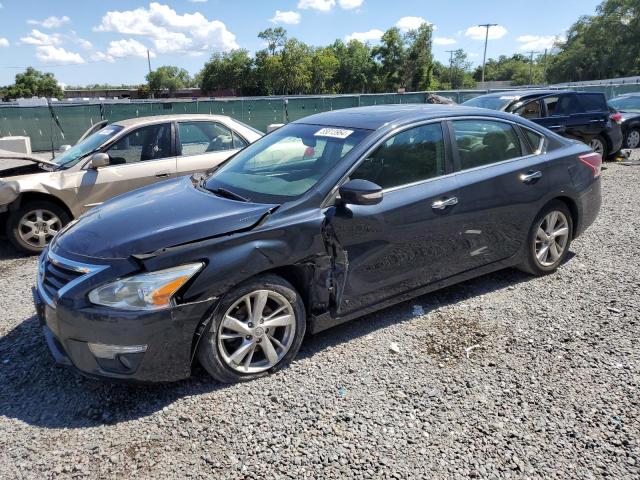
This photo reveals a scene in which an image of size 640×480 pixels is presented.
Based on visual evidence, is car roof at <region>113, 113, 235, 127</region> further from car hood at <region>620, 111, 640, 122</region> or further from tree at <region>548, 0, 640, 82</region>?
tree at <region>548, 0, 640, 82</region>

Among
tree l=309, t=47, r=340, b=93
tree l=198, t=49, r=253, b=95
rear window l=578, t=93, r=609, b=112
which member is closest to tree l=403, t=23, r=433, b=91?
tree l=309, t=47, r=340, b=93

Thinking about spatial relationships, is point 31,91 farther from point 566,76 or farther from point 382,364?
point 382,364

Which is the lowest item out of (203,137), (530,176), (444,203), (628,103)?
(444,203)

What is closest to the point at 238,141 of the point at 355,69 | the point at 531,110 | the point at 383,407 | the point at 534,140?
the point at 534,140

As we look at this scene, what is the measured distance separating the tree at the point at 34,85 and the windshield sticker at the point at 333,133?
381 feet

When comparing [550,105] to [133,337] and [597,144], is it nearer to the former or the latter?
[597,144]

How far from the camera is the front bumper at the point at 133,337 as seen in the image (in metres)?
2.74

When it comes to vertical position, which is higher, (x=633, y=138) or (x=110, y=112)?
(x=110, y=112)

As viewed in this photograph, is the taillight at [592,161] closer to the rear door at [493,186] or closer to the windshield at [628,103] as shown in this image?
the rear door at [493,186]

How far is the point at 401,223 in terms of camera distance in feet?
11.8

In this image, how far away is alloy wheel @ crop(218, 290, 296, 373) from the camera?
9.96 ft

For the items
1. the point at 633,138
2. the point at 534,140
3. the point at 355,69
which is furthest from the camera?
the point at 355,69

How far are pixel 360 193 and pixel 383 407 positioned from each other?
1.30m

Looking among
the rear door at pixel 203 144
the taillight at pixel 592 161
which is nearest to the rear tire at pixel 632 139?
the taillight at pixel 592 161
